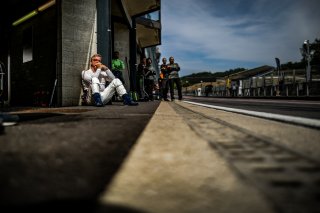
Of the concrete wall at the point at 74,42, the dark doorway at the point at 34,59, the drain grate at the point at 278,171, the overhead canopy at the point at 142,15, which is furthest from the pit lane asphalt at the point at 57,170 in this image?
the overhead canopy at the point at 142,15

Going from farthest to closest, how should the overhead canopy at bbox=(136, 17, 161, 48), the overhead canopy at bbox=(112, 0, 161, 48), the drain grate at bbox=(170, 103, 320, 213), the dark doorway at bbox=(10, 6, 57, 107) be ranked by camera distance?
the overhead canopy at bbox=(136, 17, 161, 48), the overhead canopy at bbox=(112, 0, 161, 48), the dark doorway at bbox=(10, 6, 57, 107), the drain grate at bbox=(170, 103, 320, 213)

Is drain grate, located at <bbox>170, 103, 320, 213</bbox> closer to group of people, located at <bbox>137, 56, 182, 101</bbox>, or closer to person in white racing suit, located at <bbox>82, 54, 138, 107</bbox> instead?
person in white racing suit, located at <bbox>82, 54, 138, 107</bbox>

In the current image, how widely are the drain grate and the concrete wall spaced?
6.22m

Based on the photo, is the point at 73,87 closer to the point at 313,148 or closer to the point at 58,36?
the point at 58,36

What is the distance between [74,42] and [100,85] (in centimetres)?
131

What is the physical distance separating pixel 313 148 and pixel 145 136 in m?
0.89

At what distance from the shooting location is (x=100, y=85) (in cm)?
697

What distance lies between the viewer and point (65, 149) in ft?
4.26

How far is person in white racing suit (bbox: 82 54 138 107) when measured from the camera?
21.6 feet

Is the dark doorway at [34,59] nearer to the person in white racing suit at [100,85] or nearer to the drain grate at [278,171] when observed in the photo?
the person in white racing suit at [100,85]

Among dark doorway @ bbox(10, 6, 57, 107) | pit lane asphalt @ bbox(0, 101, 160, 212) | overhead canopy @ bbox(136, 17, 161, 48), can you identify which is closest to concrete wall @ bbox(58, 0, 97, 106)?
dark doorway @ bbox(10, 6, 57, 107)

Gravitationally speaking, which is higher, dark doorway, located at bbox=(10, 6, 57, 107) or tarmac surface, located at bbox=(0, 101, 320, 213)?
dark doorway, located at bbox=(10, 6, 57, 107)

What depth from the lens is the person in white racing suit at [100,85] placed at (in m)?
6.59

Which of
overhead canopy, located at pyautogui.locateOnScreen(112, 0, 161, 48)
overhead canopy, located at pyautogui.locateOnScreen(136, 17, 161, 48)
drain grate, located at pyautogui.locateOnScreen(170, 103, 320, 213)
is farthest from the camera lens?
overhead canopy, located at pyautogui.locateOnScreen(136, 17, 161, 48)
